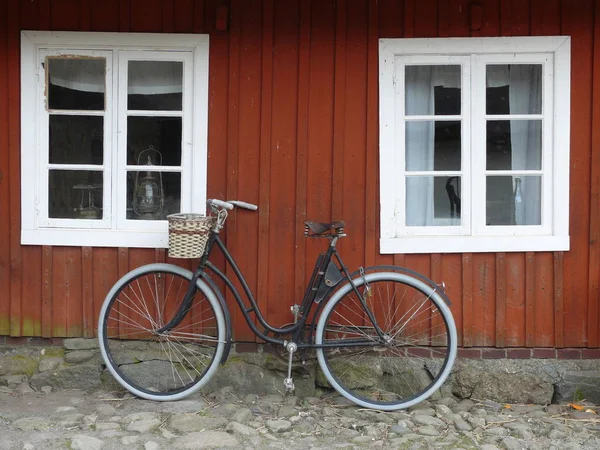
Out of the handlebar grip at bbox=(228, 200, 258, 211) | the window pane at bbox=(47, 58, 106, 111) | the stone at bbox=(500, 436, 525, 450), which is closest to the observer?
the stone at bbox=(500, 436, 525, 450)

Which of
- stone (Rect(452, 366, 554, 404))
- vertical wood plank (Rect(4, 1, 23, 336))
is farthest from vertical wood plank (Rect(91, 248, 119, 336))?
stone (Rect(452, 366, 554, 404))

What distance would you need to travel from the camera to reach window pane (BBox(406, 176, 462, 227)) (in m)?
5.43

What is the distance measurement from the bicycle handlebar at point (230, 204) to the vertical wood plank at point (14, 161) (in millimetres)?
1388

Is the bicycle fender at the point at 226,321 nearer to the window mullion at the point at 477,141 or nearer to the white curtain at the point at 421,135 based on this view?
the white curtain at the point at 421,135

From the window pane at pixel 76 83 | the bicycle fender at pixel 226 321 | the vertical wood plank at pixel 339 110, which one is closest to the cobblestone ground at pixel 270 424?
the bicycle fender at pixel 226 321

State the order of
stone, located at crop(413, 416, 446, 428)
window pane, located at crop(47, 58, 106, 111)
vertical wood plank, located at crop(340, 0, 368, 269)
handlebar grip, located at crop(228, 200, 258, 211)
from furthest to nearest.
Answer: window pane, located at crop(47, 58, 106, 111) < vertical wood plank, located at crop(340, 0, 368, 269) < handlebar grip, located at crop(228, 200, 258, 211) < stone, located at crop(413, 416, 446, 428)

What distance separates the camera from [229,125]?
5.39 meters

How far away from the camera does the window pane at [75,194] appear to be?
18.0ft

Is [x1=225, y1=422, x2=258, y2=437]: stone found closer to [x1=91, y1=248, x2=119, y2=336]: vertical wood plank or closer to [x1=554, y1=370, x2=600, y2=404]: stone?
[x1=91, y1=248, x2=119, y2=336]: vertical wood plank

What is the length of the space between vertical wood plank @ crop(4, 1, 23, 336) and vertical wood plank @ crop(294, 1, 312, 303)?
6.37 ft

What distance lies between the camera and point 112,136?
5426 millimetres

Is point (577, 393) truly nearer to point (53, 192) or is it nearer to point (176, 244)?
point (176, 244)

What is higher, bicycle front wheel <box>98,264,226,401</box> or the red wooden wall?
the red wooden wall

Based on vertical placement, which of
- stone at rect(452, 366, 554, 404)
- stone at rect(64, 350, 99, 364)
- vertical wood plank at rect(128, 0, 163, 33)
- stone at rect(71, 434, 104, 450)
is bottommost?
stone at rect(71, 434, 104, 450)
